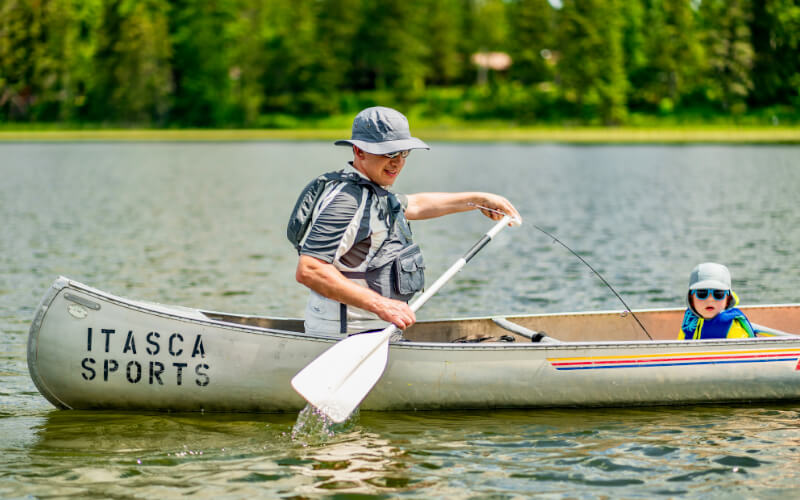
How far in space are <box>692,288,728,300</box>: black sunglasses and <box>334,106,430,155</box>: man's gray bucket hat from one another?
8.45 feet

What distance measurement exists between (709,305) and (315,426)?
10.0 feet

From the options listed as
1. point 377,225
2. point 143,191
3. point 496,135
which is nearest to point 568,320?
point 377,225

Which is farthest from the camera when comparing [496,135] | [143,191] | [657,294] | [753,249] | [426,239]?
[496,135]

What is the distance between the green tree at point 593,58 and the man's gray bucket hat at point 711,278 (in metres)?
74.4

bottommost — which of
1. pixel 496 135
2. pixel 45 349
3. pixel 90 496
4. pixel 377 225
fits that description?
pixel 90 496

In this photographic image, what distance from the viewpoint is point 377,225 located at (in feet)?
21.8

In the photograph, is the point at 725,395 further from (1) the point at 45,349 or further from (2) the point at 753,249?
(2) the point at 753,249

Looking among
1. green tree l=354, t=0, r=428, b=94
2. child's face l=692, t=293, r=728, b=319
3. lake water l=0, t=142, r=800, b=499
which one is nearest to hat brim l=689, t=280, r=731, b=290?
child's face l=692, t=293, r=728, b=319

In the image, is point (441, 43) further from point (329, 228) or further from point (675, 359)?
point (329, 228)

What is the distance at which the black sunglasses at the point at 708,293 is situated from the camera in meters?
7.66

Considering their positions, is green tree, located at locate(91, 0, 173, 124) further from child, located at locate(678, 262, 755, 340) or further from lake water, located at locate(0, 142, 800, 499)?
child, located at locate(678, 262, 755, 340)

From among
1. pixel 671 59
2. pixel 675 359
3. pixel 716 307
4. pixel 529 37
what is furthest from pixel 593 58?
pixel 675 359

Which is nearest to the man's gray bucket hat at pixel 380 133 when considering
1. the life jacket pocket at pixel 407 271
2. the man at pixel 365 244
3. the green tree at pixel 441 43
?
the man at pixel 365 244

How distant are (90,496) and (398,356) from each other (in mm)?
2265
